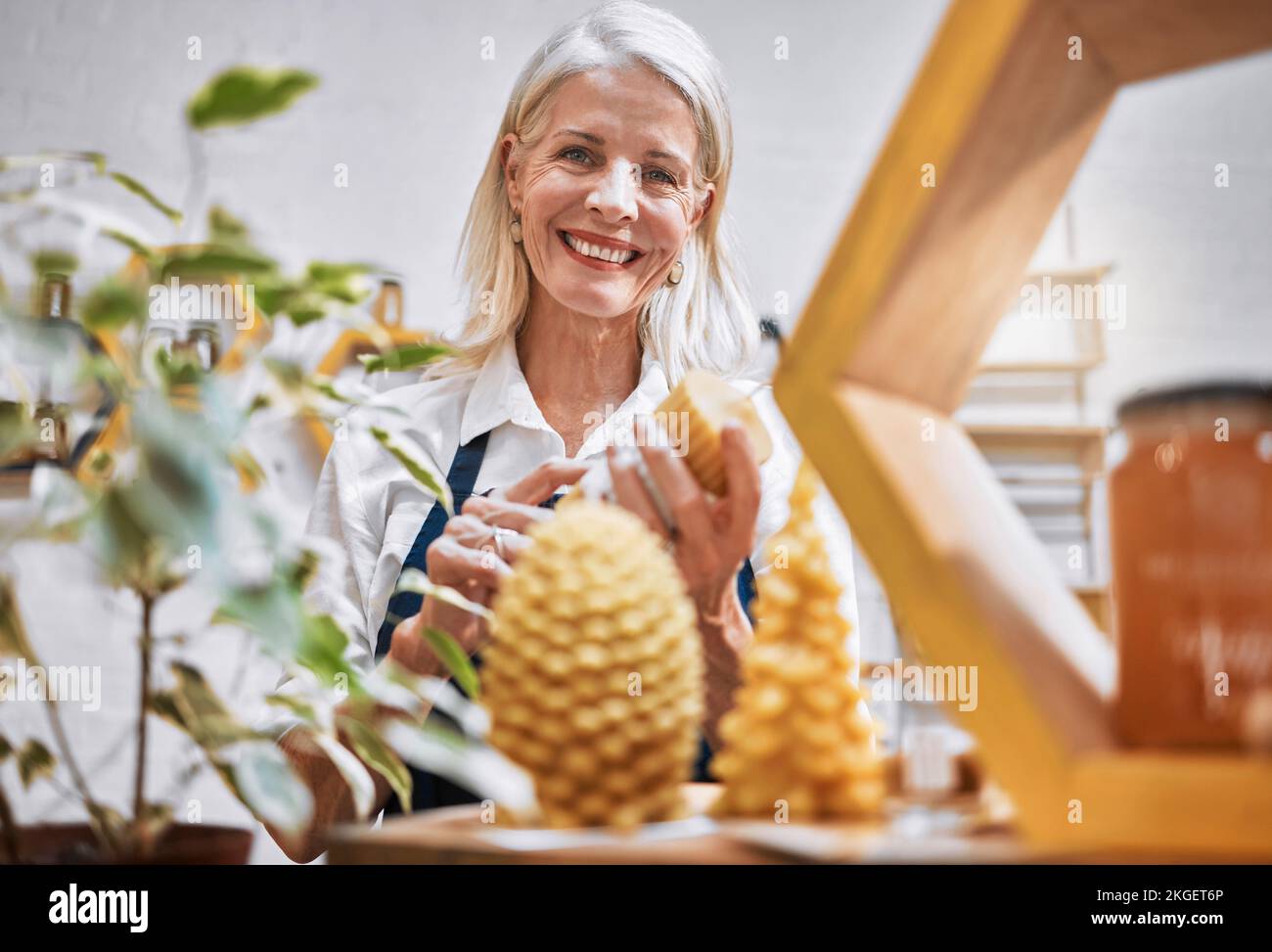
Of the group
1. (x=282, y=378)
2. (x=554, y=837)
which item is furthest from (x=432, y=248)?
(x=554, y=837)

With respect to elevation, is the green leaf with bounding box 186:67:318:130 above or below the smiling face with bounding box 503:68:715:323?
below

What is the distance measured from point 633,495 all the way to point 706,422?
68 millimetres

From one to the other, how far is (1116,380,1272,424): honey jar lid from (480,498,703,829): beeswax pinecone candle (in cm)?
21

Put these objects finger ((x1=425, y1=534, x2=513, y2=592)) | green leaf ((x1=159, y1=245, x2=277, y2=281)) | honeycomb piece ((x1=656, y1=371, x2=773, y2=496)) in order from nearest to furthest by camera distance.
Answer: green leaf ((x1=159, y1=245, x2=277, y2=281)), honeycomb piece ((x1=656, y1=371, x2=773, y2=496)), finger ((x1=425, y1=534, x2=513, y2=592))

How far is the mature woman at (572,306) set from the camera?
135 cm

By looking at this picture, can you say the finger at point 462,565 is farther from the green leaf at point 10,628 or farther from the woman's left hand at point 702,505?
the green leaf at point 10,628

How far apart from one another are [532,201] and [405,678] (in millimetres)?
985

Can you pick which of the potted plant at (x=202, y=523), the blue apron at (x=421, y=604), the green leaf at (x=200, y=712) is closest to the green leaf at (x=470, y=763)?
the potted plant at (x=202, y=523)

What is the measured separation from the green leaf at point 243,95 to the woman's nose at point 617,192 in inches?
30.0

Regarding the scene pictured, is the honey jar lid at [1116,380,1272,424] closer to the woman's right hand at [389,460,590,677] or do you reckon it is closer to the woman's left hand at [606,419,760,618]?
the woman's left hand at [606,419,760,618]

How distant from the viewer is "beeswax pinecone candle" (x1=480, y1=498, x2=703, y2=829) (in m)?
0.46

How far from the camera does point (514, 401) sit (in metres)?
1.52

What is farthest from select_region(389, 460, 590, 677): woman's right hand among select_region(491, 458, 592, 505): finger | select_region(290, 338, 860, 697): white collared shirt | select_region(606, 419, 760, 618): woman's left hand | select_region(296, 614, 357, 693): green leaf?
select_region(290, 338, 860, 697): white collared shirt
